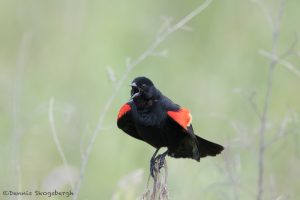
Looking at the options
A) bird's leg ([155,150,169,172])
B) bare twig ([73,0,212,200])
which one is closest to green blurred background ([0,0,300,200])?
bird's leg ([155,150,169,172])

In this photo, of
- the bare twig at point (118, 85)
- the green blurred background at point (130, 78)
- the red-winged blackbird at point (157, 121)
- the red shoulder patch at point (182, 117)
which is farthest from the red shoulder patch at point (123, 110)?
the green blurred background at point (130, 78)

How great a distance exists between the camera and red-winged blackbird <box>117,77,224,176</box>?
180 inches

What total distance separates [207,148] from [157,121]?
0.37 metres

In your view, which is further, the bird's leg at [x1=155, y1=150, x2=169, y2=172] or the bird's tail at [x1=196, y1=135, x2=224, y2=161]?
the bird's tail at [x1=196, y1=135, x2=224, y2=161]

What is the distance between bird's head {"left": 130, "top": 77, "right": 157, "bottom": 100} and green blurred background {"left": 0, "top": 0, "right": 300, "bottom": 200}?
0.97 m

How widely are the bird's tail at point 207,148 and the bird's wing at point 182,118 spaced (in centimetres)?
27

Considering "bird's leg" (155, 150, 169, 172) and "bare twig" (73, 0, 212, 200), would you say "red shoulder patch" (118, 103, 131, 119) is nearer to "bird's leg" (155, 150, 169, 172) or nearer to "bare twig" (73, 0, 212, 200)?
"bare twig" (73, 0, 212, 200)

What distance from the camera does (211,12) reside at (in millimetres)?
7176

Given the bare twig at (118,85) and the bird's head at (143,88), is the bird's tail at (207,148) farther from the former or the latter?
the bare twig at (118,85)

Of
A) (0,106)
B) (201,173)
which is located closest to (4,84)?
(0,106)

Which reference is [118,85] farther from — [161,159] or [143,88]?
[161,159]

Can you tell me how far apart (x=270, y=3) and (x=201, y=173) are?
2.43m

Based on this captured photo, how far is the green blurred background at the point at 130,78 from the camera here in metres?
5.87

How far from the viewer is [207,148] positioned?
4.77 metres
